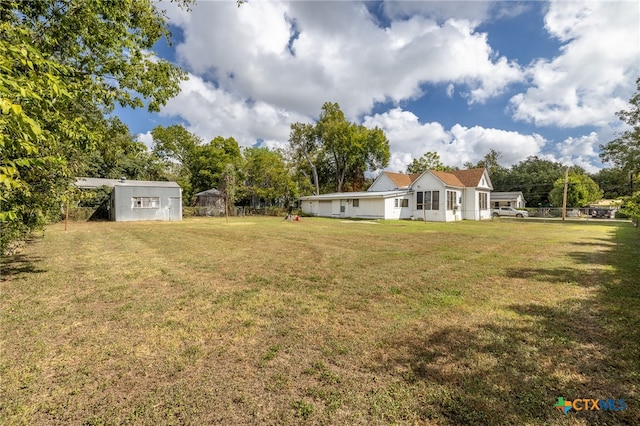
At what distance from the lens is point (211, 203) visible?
36.1m

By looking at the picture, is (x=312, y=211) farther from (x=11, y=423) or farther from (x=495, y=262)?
(x=11, y=423)

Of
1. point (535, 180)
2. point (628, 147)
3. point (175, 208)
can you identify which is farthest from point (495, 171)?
point (175, 208)

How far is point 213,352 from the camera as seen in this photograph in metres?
3.36

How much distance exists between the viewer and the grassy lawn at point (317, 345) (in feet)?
8.03

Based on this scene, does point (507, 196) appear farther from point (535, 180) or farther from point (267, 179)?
point (267, 179)

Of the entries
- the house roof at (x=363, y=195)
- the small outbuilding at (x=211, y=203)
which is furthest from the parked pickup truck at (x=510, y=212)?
the small outbuilding at (x=211, y=203)

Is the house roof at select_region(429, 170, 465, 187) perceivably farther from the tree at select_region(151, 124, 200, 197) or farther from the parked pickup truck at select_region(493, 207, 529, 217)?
the tree at select_region(151, 124, 200, 197)

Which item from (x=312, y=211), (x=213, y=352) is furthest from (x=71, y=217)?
(x=213, y=352)

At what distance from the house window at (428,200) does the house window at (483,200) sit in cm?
596

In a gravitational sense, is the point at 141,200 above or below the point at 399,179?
below

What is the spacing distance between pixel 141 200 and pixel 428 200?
25.6m

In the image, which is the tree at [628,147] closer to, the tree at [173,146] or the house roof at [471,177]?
the house roof at [471,177]

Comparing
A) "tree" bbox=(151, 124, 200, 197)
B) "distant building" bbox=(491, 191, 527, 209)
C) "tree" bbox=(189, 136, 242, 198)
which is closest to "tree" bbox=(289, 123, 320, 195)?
"tree" bbox=(189, 136, 242, 198)

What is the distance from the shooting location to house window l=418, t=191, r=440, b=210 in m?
26.1
